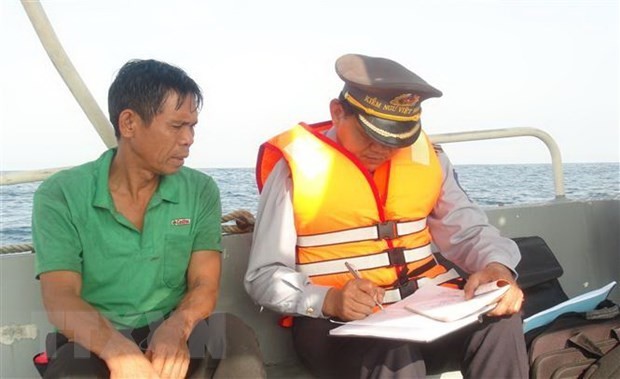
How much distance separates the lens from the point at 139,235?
6.29 ft

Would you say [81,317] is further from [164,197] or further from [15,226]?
[15,226]

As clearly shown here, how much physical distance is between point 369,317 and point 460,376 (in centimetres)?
49

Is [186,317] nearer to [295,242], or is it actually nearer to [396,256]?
[295,242]

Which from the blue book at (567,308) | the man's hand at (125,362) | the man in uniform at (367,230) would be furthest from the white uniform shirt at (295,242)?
the man's hand at (125,362)

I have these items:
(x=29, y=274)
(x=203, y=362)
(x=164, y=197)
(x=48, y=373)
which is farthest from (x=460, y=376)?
(x=29, y=274)

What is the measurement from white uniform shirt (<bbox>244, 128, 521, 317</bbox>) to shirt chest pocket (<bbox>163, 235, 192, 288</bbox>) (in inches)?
7.8

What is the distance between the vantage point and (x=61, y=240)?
1805 mm

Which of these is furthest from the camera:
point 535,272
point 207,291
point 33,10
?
point 535,272

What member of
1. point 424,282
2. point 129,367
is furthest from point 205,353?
point 424,282

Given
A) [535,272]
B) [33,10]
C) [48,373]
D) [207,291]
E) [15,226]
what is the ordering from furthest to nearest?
1. [15,226]
2. [535,272]
3. [33,10]
4. [207,291]
5. [48,373]

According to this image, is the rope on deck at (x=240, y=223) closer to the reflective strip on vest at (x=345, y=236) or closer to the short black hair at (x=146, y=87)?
the reflective strip on vest at (x=345, y=236)

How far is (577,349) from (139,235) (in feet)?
4.34

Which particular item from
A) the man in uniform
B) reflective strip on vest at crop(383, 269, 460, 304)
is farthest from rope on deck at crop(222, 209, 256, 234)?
reflective strip on vest at crop(383, 269, 460, 304)

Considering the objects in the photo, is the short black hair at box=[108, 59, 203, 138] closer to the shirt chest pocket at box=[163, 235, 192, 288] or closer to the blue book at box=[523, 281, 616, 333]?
the shirt chest pocket at box=[163, 235, 192, 288]
